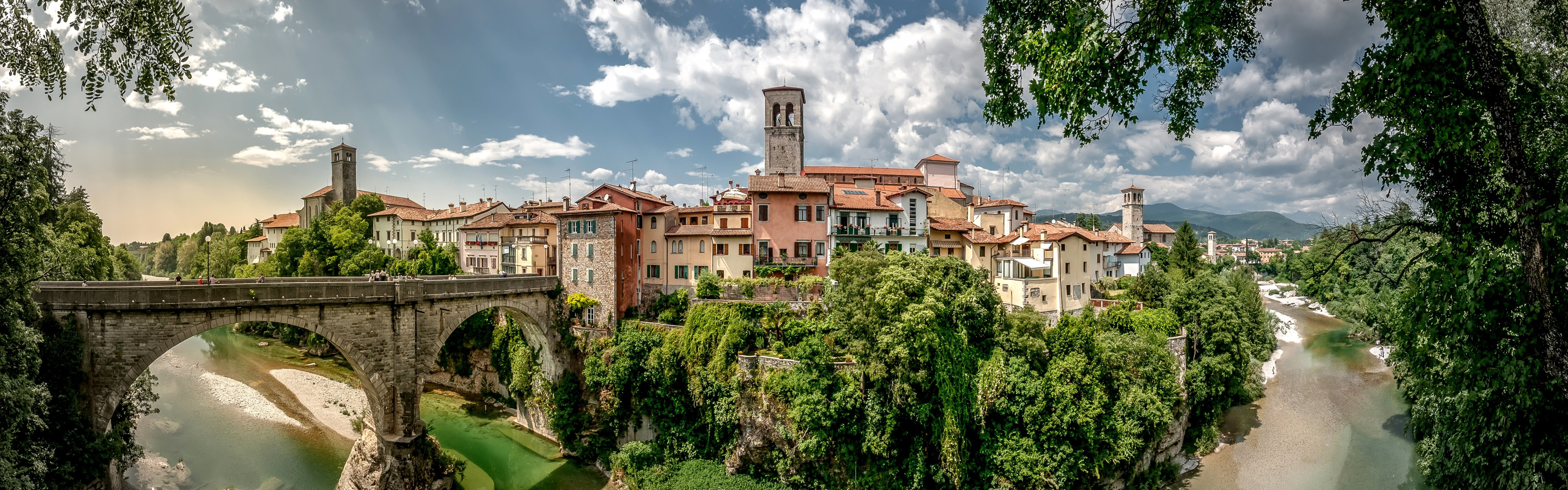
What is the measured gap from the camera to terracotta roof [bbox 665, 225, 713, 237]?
28656 millimetres

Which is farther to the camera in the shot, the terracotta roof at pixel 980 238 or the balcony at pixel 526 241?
A: the balcony at pixel 526 241

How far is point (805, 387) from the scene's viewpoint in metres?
19.4

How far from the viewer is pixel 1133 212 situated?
64062 mm

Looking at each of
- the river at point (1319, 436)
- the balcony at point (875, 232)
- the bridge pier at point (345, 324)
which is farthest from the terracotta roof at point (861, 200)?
the river at point (1319, 436)

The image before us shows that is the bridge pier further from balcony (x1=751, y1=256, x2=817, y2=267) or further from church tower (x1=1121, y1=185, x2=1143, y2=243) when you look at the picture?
church tower (x1=1121, y1=185, x2=1143, y2=243)

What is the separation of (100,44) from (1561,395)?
1296 centimetres

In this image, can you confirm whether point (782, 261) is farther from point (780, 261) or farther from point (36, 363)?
point (36, 363)

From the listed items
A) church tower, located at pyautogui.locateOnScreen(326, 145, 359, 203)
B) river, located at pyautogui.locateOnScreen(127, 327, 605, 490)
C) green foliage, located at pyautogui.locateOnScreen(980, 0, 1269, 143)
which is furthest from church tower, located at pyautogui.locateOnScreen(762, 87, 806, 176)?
church tower, located at pyautogui.locateOnScreen(326, 145, 359, 203)

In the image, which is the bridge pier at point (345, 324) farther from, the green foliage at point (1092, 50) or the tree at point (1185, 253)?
the tree at point (1185, 253)

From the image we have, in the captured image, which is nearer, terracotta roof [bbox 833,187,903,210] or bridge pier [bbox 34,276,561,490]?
bridge pier [bbox 34,276,561,490]

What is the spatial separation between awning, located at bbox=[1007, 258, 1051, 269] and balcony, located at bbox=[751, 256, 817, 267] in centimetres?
1084

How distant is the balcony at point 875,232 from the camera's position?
30328 millimetres

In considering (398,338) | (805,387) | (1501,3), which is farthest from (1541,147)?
(398,338)

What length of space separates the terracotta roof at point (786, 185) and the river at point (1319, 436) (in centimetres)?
1965
